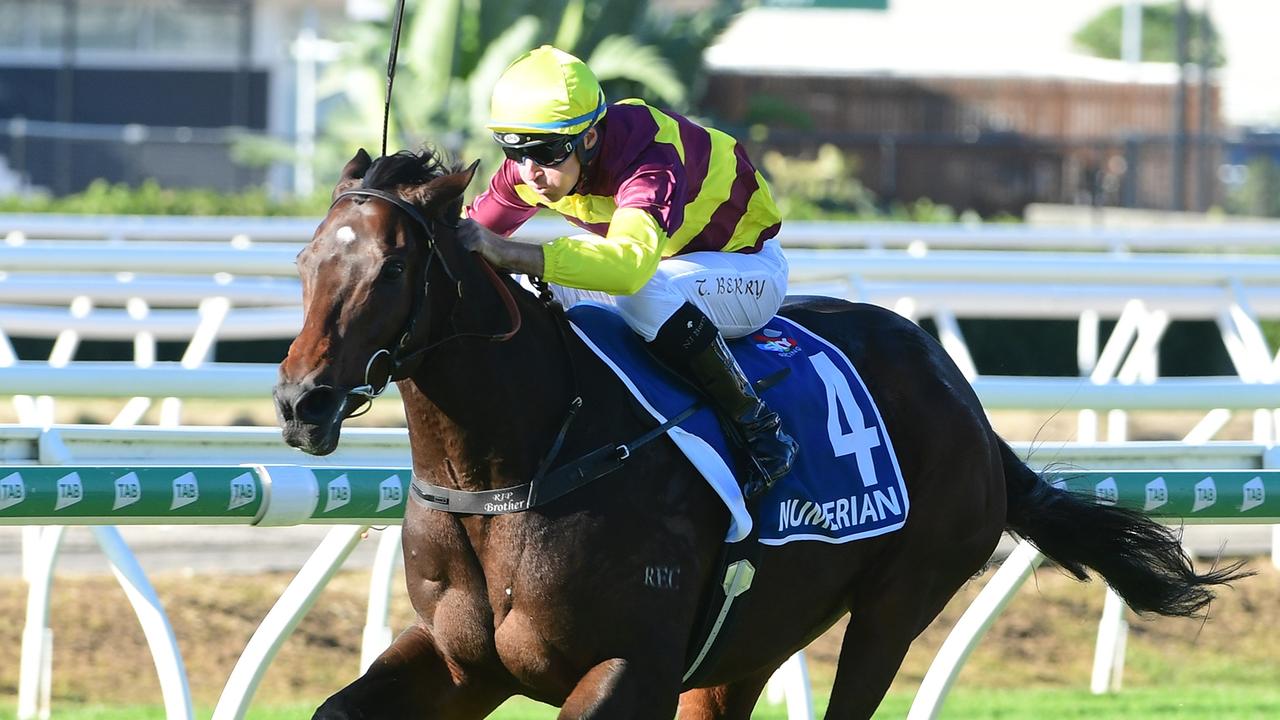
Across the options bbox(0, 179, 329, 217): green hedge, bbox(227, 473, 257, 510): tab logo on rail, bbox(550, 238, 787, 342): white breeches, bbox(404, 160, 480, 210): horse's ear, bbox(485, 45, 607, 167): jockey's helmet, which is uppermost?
bbox(485, 45, 607, 167): jockey's helmet

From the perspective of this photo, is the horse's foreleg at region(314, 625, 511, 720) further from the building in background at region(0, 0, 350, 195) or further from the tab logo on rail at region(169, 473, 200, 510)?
the building in background at region(0, 0, 350, 195)

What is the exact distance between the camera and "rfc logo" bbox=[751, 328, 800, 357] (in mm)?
3959

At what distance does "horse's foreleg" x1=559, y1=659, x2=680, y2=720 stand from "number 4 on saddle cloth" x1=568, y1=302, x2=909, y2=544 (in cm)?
37

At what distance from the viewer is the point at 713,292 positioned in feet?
12.5

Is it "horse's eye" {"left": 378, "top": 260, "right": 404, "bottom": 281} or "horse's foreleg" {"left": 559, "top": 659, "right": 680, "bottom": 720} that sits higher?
"horse's eye" {"left": 378, "top": 260, "right": 404, "bottom": 281}

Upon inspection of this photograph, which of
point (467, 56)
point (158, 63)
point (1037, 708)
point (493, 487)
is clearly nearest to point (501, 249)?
point (493, 487)

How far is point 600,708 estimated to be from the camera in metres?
3.25

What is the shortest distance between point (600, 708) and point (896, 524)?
1.03 metres

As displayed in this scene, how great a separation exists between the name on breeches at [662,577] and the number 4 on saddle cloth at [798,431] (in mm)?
193

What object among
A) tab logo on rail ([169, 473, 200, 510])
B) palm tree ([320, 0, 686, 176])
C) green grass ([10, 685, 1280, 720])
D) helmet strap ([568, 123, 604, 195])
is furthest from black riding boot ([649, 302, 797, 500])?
palm tree ([320, 0, 686, 176])

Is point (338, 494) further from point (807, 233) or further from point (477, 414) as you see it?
point (807, 233)

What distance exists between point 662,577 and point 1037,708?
311 centimetres

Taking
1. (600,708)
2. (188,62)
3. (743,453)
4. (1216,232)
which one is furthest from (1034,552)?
(188,62)

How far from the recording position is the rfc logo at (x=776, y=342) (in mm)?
3959
